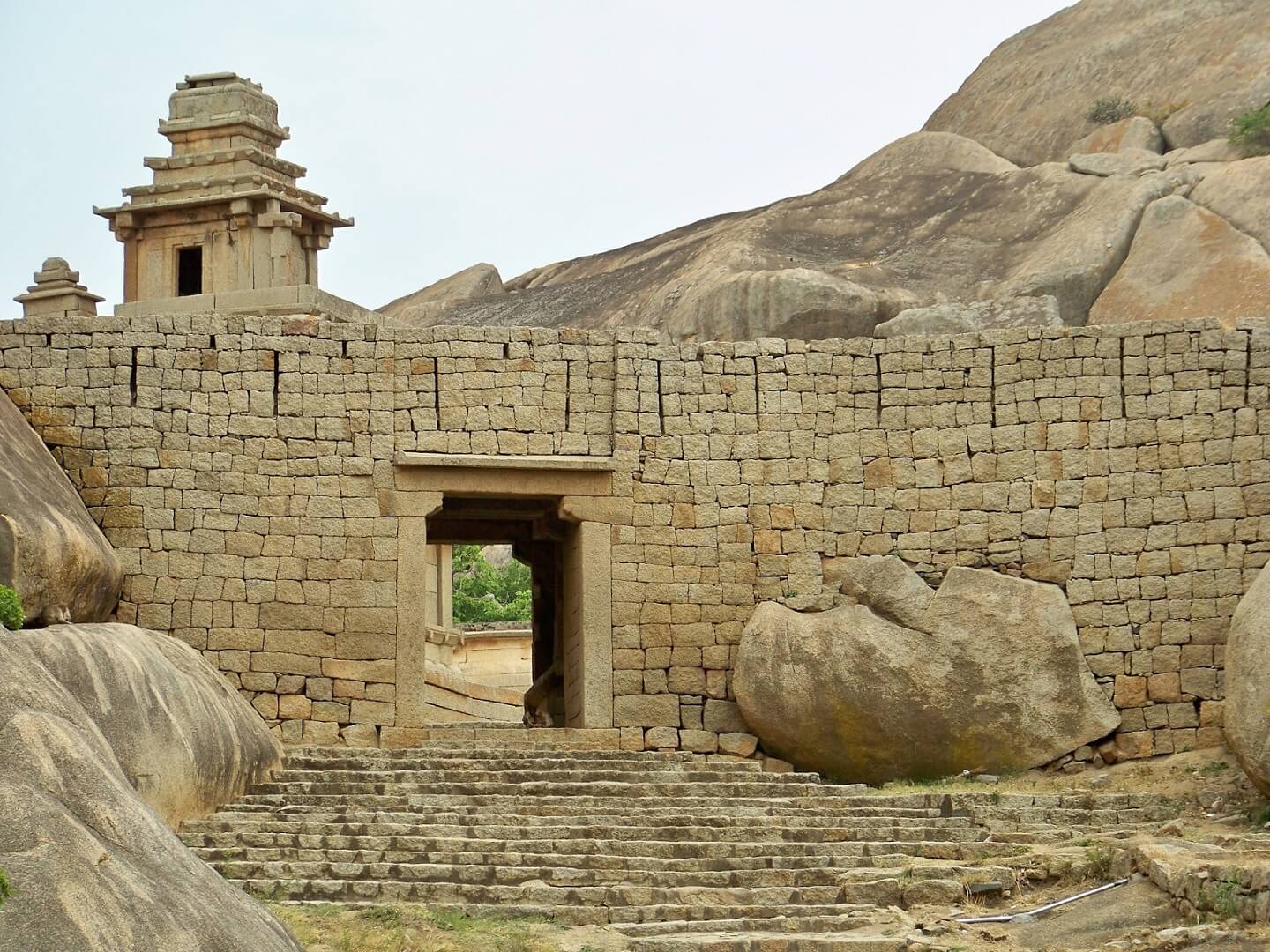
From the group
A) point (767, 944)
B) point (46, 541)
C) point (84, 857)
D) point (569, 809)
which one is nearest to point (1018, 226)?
point (569, 809)

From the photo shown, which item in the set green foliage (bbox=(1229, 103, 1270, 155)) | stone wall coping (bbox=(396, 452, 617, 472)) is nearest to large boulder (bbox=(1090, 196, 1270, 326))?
green foliage (bbox=(1229, 103, 1270, 155))

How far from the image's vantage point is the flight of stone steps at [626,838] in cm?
1231

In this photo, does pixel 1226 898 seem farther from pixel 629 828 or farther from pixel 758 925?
pixel 629 828

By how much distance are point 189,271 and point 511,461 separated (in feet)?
33.3

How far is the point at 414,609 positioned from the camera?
17.6 metres

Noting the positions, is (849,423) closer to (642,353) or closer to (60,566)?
(642,353)

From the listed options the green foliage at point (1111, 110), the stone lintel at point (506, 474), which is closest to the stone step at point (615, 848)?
the stone lintel at point (506, 474)

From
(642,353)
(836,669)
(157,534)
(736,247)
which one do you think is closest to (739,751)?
(836,669)

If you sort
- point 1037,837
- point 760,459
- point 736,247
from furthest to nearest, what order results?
1. point 736,247
2. point 760,459
3. point 1037,837

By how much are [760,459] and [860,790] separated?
3.73m

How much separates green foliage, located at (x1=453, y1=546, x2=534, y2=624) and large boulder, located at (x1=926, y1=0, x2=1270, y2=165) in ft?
41.4

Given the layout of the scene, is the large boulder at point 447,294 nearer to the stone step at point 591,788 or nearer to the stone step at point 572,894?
the stone step at point 591,788

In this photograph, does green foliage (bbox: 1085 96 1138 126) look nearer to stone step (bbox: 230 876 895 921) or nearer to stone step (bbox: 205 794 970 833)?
stone step (bbox: 205 794 970 833)

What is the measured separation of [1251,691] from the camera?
14.2 meters
